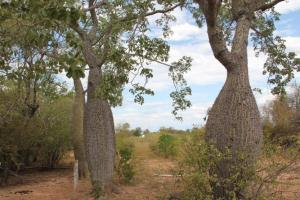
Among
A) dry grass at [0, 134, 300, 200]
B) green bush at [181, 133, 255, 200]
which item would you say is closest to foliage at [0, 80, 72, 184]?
dry grass at [0, 134, 300, 200]

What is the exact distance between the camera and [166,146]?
53.6ft

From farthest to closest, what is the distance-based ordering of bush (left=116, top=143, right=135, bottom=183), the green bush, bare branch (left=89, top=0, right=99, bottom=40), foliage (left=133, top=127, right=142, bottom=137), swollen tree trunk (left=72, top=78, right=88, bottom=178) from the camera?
foliage (left=133, top=127, right=142, bottom=137) → swollen tree trunk (left=72, top=78, right=88, bottom=178) → bush (left=116, top=143, right=135, bottom=183) → bare branch (left=89, top=0, right=99, bottom=40) → the green bush

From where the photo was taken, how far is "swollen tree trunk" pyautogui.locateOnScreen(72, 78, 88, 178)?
11.8 metres

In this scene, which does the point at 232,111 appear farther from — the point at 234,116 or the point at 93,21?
the point at 93,21

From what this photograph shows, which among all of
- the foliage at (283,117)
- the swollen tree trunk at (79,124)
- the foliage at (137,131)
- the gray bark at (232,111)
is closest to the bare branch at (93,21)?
the swollen tree trunk at (79,124)

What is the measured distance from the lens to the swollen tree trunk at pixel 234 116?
589cm

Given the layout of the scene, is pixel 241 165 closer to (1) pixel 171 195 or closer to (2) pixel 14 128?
(1) pixel 171 195

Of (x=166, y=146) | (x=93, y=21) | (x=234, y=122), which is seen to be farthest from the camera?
(x=166, y=146)

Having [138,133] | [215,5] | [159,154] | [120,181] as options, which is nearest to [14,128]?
[120,181]

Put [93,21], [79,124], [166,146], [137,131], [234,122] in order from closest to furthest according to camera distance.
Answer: [234,122], [93,21], [79,124], [166,146], [137,131]

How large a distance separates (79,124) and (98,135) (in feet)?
8.99

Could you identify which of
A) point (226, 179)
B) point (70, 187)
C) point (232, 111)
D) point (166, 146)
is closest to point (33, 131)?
point (70, 187)

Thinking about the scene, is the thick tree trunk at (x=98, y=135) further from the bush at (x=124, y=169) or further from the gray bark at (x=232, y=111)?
the gray bark at (x=232, y=111)

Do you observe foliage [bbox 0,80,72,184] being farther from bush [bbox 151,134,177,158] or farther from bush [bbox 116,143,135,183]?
bush [bbox 151,134,177,158]
